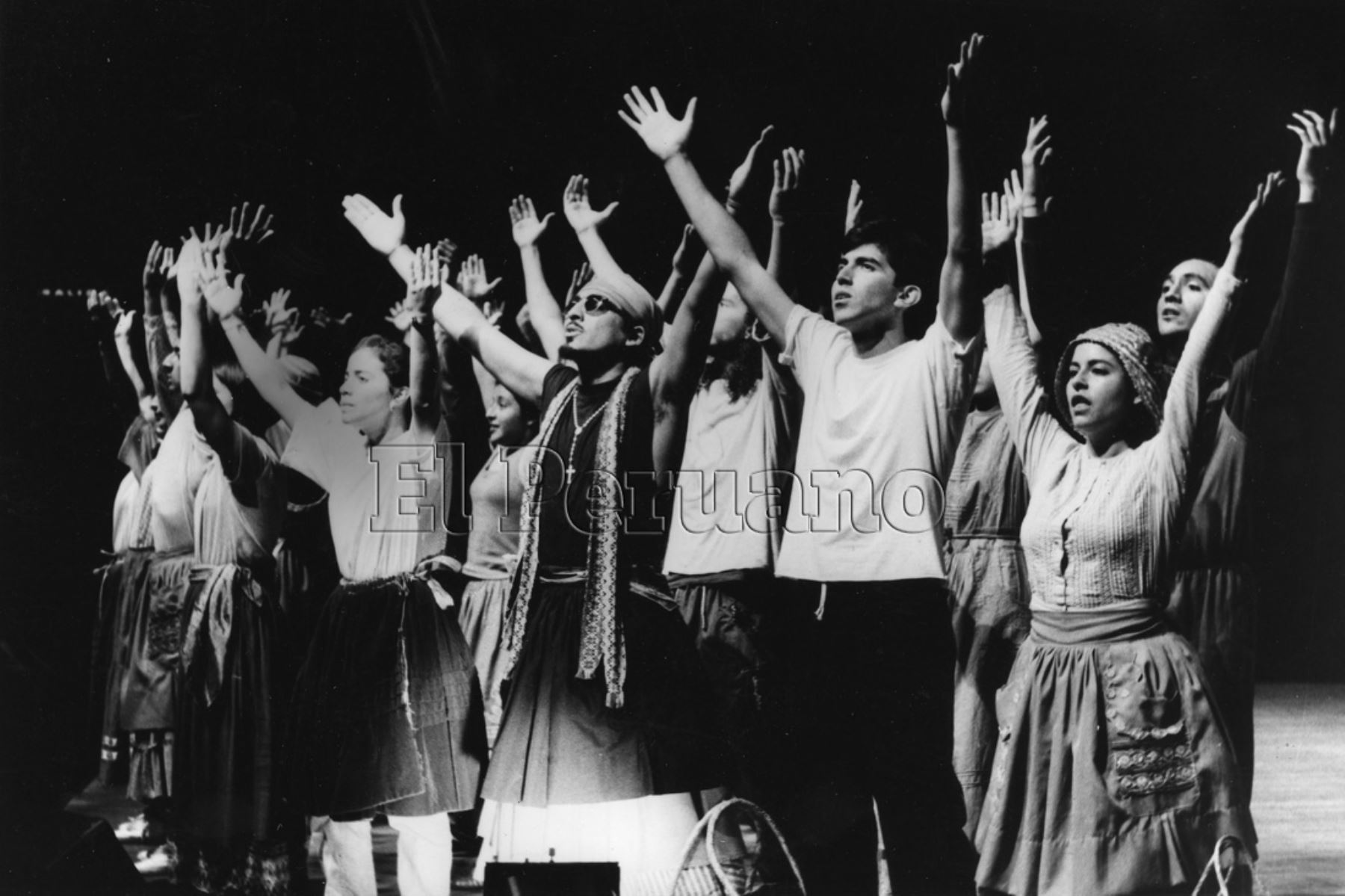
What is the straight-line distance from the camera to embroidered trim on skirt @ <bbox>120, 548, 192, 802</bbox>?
4395mm

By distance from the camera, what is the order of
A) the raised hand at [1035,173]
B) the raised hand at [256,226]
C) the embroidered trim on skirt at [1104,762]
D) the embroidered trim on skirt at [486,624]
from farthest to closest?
the raised hand at [256,226] < the raised hand at [1035,173] < the embroidered trim on skirt at [486,624] < the embroidered trim on skirt at [1104,762]

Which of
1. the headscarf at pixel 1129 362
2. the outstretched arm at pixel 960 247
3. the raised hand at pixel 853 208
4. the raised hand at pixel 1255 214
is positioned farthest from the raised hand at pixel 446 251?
the raised hand at pixel 1255 214

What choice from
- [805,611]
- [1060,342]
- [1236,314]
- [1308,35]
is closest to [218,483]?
[805,611]

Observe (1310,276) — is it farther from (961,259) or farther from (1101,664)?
(1101,664)

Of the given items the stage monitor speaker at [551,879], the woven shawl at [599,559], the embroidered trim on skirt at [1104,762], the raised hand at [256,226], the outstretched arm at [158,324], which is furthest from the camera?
the outstretched arm at [158,324]

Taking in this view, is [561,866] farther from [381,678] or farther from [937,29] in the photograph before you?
[937,29]

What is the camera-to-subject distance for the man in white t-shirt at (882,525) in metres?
4.11

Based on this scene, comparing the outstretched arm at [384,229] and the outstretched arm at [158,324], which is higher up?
the outstretched arm at [384,229]

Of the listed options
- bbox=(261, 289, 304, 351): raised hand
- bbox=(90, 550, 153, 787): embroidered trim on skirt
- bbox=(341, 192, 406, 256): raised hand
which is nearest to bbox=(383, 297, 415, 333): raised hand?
bbox=(341, 192, 406, 256): raised hand

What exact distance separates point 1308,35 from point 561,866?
4.28 m

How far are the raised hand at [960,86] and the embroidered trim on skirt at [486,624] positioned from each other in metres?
2.26

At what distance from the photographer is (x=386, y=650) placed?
13.6 ft

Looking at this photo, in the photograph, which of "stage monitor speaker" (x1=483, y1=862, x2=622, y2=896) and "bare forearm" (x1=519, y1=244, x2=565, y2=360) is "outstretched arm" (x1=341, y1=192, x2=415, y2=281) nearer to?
"bare forearm" (x1=519, y1=244, x2=565, y2=360)

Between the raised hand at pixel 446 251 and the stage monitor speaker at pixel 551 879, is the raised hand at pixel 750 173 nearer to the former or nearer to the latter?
the raised hand at pixel 446 251
